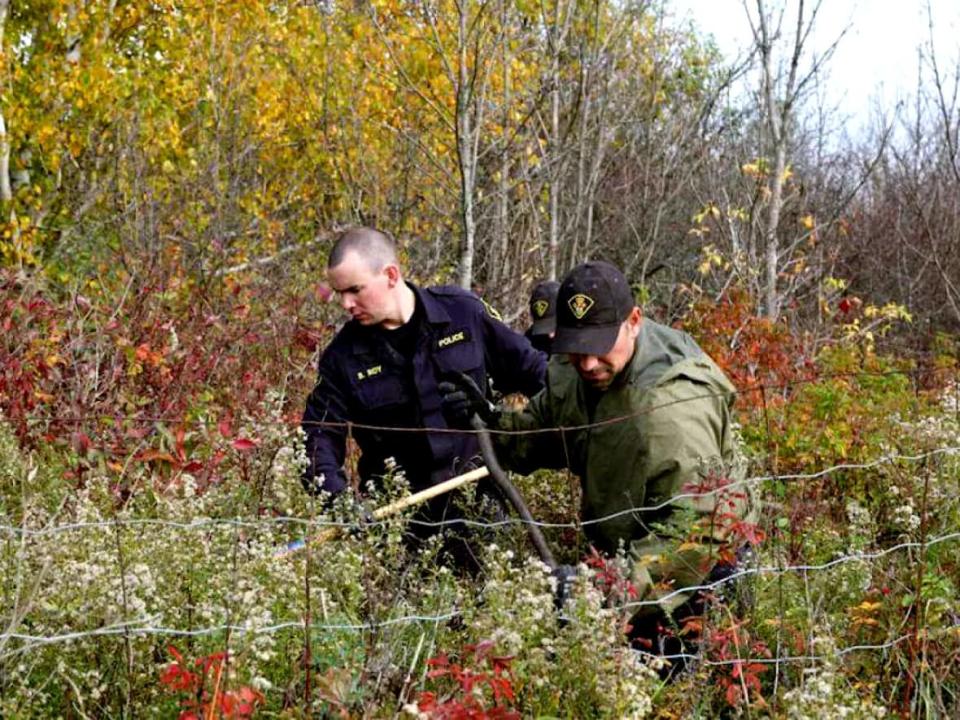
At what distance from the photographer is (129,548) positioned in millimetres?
3605

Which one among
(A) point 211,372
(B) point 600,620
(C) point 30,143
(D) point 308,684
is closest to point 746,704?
(B) point 600,620

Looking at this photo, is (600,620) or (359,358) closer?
(600,620)

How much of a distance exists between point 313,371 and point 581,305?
4097mm

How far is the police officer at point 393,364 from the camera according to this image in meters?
4.82

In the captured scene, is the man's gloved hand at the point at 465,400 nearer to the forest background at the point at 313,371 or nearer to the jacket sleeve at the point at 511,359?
the jacket sleeve at the point at 511,359

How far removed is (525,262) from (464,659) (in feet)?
20.7

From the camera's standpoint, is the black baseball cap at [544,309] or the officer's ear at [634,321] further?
the black baseball cap at [544,309]

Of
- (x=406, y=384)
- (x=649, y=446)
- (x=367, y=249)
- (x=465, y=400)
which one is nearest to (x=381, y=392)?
(x=406, y=384)

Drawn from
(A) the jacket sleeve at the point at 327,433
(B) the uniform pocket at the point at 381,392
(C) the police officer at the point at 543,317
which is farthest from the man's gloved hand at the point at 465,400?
(C) the police officer at the point at 543,317

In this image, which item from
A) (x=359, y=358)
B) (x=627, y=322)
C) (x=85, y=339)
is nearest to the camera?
(x=627, y=322)

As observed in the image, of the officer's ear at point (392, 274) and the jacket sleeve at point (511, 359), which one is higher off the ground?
the officer's ear at point (392, 274)

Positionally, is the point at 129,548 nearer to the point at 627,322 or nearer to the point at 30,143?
the point at 627,322

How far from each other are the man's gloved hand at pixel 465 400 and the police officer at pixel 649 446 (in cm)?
38

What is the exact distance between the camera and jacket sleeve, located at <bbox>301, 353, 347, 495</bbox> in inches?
178
